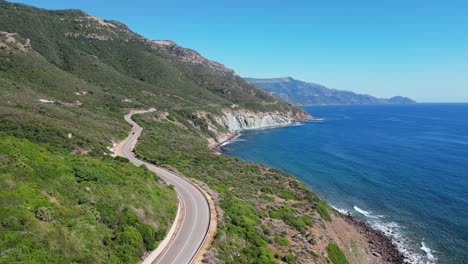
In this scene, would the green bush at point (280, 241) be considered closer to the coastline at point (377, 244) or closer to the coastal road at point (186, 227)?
the coastal road at point (186, 227)

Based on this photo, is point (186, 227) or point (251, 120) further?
point (251, 120)

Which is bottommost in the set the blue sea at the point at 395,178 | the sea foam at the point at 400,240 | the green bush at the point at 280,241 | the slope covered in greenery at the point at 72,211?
the sea foam at the point at 400,240

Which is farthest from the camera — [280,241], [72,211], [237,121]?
[237,121]

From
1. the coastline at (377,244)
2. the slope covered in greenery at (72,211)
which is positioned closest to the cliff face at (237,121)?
the coastline at (377,244)

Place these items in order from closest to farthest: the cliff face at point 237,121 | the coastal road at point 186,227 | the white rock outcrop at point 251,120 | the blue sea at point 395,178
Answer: the coastal road at point 186,227, the blue sea at point 395,178, the cliff face at point 237,121, the white rock outcrop at point 251,120

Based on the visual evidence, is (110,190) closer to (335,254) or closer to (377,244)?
(335,254)

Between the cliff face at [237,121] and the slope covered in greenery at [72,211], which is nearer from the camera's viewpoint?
the slope covered in greenery at [72,211]

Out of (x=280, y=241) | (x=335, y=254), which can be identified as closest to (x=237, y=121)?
(x=335, y=254)
